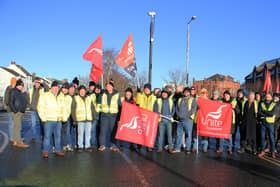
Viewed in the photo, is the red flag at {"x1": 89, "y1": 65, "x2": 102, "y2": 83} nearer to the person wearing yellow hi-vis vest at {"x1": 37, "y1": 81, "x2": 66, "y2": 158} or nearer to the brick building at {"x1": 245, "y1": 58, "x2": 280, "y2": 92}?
the person wearing yellow hi-vis vest at {"x1": 37, "y1": 81, "x2": 66, "y2": 158}

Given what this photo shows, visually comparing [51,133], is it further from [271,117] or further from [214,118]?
[271,117]

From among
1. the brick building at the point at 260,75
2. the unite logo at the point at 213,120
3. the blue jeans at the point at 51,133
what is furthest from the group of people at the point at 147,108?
the brick building at the point at 260,75

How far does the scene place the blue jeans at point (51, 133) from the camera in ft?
23.5

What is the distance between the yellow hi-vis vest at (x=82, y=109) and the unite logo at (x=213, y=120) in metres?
3.40

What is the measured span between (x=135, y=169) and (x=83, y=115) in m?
2.65

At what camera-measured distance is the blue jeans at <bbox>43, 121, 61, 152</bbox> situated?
716cm

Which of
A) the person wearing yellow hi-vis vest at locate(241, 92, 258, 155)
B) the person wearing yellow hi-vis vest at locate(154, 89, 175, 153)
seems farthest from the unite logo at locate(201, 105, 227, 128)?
the person wearing yellow hi-vis vest at locate(154, 89, 175, 153)

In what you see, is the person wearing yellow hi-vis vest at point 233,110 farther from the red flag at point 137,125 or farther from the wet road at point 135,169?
the red flag at point 137,125

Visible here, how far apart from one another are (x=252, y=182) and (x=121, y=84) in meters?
36.0

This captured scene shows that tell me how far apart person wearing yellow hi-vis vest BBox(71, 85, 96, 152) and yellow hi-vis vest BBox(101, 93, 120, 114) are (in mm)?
334

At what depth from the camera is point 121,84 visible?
134ft

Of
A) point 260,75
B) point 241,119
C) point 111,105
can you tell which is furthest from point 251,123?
point 260,75

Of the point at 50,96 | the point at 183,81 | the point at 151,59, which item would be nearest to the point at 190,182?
the point at 50,96

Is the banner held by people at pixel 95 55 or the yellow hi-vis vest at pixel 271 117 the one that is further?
the banner held by people at pixel 95 55
